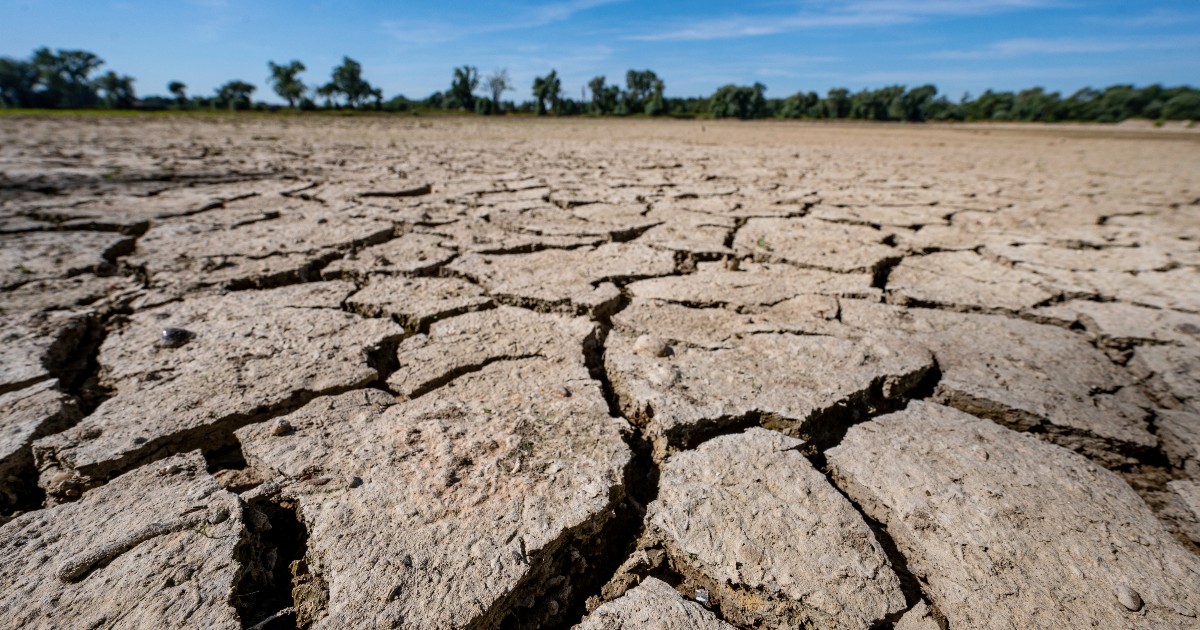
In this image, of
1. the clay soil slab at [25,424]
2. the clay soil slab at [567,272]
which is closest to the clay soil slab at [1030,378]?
the clay soil slab at [567,272]

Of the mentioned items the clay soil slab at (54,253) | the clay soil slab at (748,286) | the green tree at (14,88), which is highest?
the green tree at (14,88)

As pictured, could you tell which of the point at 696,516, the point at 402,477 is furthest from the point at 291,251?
the point at 696,516

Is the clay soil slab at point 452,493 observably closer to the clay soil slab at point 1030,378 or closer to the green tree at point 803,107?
the clay soil slab at point 1030,378

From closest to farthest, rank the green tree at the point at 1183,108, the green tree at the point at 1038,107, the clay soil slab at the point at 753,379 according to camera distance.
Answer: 1. the clay soil slab at the point at 753,379
2. the green tree at the point at 1183,108
3. the green tree at the point at 1038,107

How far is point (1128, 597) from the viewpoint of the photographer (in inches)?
24.6

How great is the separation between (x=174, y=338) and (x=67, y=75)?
54.9 metres

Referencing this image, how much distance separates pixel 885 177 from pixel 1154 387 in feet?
12.0

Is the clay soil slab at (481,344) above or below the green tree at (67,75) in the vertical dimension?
below

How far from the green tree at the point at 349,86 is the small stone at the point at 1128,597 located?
37.6 metres

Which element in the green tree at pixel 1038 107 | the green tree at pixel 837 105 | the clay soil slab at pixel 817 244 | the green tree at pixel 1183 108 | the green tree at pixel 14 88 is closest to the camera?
the clay soil slab at pixel 817 244

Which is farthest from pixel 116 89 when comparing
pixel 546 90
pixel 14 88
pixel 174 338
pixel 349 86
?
pixel 174 338

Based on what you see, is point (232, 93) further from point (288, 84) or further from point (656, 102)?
point (656, 102)

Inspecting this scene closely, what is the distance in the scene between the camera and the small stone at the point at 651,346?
3.83 feet

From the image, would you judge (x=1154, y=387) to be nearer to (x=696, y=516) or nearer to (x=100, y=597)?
(x=696, y=516)
